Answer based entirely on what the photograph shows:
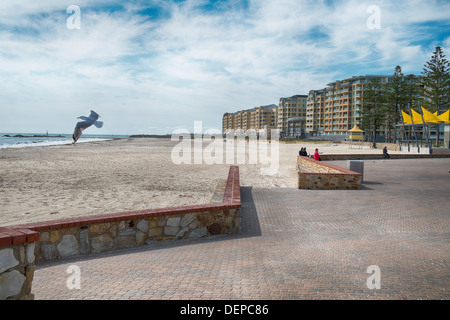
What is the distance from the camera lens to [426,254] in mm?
4688

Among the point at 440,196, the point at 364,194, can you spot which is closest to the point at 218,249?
the point at 364,194

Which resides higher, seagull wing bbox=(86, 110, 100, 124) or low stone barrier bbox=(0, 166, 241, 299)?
seagull wing bbox=(86, 110, 100, 124)

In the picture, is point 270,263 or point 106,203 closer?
point 270,263

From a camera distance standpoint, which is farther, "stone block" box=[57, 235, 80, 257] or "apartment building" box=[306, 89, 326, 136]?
"apartment building" box=[306, 89, 326, 136]

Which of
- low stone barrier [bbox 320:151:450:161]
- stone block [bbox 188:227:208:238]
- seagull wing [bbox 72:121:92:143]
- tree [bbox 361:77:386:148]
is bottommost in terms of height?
stone block [bbox 188:227:208:238]

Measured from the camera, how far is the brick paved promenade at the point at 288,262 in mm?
3420

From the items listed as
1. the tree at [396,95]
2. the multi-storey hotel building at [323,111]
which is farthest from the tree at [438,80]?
the multi-storey hotel building at [323,111]

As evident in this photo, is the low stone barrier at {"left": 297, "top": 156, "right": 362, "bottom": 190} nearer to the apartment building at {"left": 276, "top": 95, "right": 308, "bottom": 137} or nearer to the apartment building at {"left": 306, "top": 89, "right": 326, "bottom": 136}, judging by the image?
the apartment building at {"left": 306, "top": 89, "right": 326, "bottom": 136}

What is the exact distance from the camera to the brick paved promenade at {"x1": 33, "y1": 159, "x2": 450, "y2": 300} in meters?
3.42

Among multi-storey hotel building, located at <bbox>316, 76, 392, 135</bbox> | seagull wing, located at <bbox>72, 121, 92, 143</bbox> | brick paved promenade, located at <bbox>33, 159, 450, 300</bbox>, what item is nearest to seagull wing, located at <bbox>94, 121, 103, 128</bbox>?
seagull wing, located at <bbox>72, 121, 92, 143</bbox>

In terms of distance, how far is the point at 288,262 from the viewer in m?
4.42
